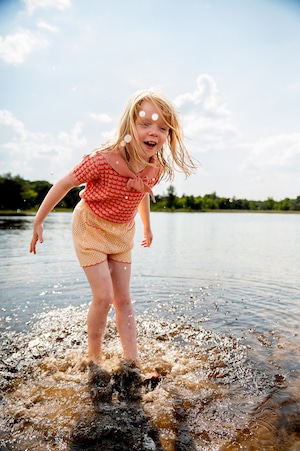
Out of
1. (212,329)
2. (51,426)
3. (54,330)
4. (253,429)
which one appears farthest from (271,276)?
(51,426)

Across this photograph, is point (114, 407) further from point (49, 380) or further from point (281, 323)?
point (281, 323)

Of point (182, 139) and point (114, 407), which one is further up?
point (182, 139)

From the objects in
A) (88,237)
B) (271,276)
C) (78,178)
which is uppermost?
(78,178)

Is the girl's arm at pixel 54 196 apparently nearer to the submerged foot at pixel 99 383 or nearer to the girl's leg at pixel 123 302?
the girl's leg at pixel 123 302

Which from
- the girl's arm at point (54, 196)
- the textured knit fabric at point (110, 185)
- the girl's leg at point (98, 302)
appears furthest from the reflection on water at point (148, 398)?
the textured knit fabric at point (110, 185)

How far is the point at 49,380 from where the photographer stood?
2682 mm

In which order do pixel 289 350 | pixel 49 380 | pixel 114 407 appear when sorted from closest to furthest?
pixel 114 407 < pixel 49 380 < pixel 289 350

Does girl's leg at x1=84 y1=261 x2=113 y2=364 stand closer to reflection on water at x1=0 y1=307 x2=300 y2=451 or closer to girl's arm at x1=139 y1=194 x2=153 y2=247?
reflection on water at x1=0 y1=307 x2=300 y2=451

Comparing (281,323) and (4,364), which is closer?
(4,364)

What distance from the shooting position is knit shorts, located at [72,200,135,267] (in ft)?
9.40

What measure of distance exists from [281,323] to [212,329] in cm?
77

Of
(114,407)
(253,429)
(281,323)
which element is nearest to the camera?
(253,429)

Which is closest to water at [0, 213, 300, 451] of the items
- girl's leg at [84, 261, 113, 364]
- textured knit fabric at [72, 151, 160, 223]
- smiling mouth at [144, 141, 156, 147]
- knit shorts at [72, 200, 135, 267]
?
girl's leg at [84, 261, 113, 364]

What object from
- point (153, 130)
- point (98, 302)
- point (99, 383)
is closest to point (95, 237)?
point (98, 302)
